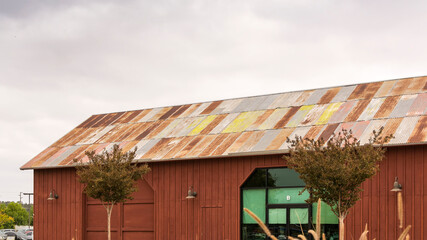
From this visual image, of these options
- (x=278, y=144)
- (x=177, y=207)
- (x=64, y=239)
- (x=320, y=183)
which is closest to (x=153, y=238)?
(x=177, y=207)

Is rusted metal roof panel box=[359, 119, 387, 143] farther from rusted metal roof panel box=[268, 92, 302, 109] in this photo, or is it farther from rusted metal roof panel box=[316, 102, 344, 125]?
rusted metal roof panel box=[268, 92, 302, 109]

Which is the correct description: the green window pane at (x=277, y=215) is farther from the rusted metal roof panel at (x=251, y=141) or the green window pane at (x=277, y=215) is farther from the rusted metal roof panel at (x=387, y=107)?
the rusted metal roof panel at (x=387, y=107)

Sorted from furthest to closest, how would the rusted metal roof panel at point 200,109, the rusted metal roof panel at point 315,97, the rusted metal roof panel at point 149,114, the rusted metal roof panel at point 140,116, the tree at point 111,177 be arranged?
the rusted metal roof panel at point 140,116, the rusted metal roof panel at point 149,114, the rusted metal roof panel at point 200,109, the rusted metal roof panel at point 315,97, the tree at point 111,177

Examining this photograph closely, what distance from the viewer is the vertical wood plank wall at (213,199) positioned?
17.4 meters

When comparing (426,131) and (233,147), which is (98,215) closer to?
(233,147)

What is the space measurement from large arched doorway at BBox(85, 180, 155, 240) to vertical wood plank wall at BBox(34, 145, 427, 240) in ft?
1.68

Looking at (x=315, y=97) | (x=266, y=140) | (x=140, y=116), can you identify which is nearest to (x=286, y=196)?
(x=266, y=140)

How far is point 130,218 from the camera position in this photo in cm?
2378

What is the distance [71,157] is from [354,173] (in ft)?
48.0

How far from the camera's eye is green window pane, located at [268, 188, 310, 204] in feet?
64.0

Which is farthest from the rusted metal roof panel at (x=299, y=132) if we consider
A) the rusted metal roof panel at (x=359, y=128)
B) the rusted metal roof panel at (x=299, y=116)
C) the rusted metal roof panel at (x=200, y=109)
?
the rusted metal roof panel at (x=200, y=109)

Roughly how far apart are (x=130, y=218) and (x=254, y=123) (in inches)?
250

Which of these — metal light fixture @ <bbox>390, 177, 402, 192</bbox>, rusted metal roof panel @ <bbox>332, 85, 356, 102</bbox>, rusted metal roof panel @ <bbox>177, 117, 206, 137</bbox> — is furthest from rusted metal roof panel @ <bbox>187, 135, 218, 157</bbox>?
metal light fixture @ <bbox>390, 177, 402, 192</bbox>

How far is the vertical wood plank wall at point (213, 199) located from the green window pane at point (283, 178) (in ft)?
0.98
